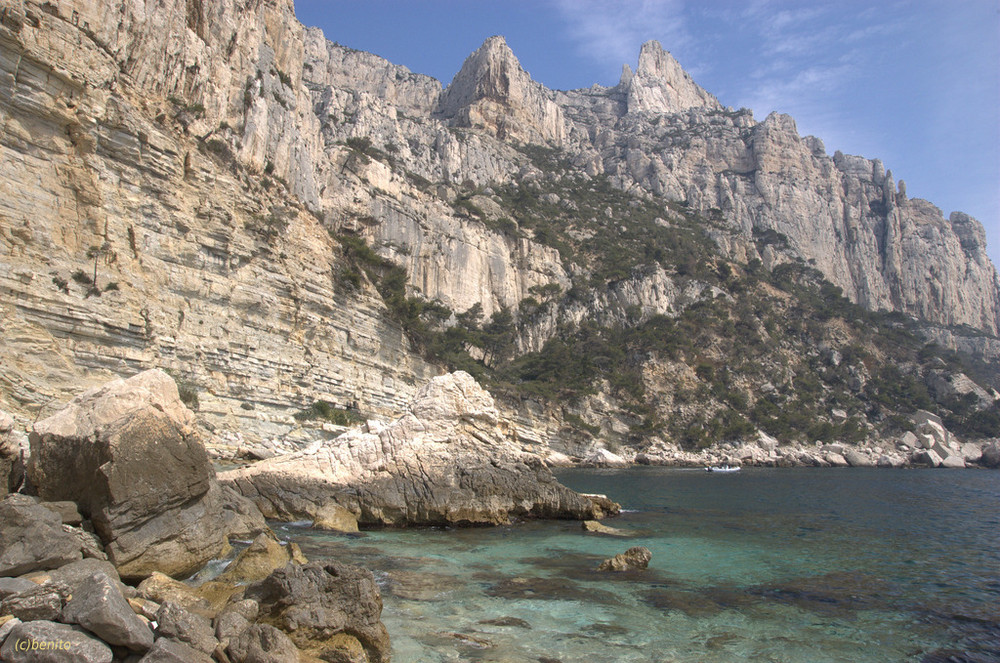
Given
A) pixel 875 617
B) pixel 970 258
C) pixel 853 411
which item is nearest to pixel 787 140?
pixel 970 258

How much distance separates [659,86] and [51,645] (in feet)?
508

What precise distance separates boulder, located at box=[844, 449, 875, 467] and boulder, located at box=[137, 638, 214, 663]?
61.1 metres

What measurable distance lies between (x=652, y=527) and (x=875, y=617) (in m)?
7.94

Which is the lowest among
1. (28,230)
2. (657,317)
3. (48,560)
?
(48,560)

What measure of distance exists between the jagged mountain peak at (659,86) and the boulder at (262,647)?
134 m

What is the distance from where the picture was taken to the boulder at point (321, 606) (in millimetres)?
5336

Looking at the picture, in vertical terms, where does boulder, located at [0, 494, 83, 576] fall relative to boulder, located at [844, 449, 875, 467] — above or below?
above

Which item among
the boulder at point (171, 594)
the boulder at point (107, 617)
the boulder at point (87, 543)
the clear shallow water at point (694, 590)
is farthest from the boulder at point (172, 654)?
the boulder at point (87, 543)

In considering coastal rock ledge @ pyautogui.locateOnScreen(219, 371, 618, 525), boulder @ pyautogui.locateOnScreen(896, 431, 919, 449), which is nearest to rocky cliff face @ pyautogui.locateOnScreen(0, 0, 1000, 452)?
coastal rock ledge @ pyautogui.locateOnScreen(219, 371, 618, 525)

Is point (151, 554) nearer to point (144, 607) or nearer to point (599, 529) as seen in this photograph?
point (144, 607)

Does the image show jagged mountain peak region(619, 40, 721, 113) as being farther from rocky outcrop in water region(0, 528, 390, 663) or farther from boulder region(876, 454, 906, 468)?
rocky outcrop in water region(0, 528, 390, 663)

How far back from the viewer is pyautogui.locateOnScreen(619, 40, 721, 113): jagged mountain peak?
128 m

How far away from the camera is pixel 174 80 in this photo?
27.9m

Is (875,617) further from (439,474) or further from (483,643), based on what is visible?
(439,474)
